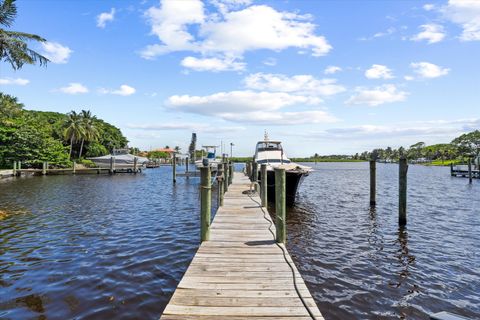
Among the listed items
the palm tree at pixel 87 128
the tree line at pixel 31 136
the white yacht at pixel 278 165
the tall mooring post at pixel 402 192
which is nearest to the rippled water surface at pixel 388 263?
the tall mooring post at pixel 402 192

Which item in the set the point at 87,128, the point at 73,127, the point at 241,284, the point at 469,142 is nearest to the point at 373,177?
the point at 241,284

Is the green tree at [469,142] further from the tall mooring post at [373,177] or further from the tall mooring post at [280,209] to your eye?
the tall mooring post at [280,209]

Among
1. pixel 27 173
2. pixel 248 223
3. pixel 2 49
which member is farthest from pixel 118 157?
pixel 248 223

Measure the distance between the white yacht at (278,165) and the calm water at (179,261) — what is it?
2.44m

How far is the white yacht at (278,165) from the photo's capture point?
59.5 ft

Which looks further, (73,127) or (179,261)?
(73,127)

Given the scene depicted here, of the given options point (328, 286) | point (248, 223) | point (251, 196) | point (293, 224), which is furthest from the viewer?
point (251, 196)

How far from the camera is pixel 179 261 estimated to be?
28.0 feet

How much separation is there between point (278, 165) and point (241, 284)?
1668 cm

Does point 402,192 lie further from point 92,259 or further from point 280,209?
point 92,259

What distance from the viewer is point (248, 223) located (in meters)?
9.25

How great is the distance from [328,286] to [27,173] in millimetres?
44181

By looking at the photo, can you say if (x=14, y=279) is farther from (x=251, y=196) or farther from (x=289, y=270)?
(x=251, y=196)

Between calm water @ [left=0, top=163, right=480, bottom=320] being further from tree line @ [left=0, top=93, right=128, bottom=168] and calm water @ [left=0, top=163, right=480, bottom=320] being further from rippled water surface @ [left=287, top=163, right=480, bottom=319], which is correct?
tree line @ [left=0, top=93, right=128, bottom=168]
